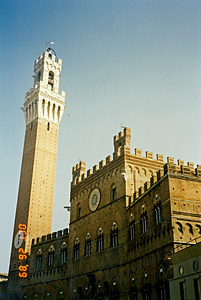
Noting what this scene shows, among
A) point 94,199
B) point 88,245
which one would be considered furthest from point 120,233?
point 94,199

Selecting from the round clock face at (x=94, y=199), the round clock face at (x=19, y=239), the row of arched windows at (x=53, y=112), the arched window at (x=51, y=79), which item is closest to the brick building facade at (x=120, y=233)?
the round clock face at (x=94, y=199)

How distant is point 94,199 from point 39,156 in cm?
1531

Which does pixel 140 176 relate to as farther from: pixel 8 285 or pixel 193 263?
pixel 8 285

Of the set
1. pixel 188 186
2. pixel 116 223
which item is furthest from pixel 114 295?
pixel 188 186

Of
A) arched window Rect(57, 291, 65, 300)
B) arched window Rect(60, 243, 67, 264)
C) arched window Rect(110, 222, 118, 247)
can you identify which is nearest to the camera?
arched window Rect(110, 222, 118, 247)

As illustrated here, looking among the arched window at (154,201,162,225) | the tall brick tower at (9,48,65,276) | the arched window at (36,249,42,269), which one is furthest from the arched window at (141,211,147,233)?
the tall brick tower at (9,48,65,276)

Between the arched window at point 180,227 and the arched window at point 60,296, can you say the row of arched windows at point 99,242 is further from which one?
the arched window at point 180,227

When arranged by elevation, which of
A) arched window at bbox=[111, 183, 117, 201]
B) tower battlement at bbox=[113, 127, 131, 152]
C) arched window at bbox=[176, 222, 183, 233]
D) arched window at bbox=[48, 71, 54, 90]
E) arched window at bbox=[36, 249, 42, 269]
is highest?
arched window at bbox=[48, 71, 54, 90]

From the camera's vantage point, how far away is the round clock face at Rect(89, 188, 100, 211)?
2838 centimetres

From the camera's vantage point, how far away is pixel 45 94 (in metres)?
46.6

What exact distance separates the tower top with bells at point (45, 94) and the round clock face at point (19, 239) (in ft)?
49.0

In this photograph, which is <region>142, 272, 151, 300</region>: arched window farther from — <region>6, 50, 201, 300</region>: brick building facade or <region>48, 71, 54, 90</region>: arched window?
<region>48, 71, 54, 90</region>: arched window

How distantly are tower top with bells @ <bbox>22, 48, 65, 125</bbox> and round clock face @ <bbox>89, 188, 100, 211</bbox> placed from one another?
18.6 metres

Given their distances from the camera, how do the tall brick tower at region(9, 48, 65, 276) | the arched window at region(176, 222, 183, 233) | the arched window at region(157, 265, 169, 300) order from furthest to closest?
the tall brick tower at region(9, 48, 65, 276)
the arched window at region(176, 222, 183, 233)
the arched window at region(157, 265, 169, 300)
